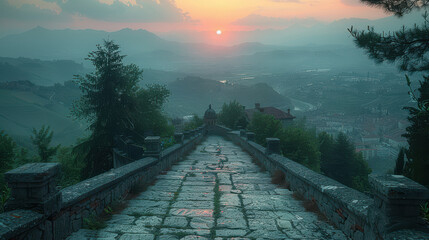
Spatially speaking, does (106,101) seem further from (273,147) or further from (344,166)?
(344,166)

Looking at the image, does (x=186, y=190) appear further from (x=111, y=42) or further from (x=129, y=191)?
(x=111, y=42)

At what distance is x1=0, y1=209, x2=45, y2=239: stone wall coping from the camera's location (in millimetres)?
2639

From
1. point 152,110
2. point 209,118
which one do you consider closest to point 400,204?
point 152,110

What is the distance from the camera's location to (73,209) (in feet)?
12.5

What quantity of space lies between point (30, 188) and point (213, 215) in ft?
8.70

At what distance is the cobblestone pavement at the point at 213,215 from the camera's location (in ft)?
12.5

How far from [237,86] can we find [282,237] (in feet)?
564

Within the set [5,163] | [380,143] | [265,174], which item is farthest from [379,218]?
[380,143]

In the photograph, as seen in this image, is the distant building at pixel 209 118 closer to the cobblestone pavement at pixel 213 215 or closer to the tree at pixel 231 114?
the tree at pixel 231 114

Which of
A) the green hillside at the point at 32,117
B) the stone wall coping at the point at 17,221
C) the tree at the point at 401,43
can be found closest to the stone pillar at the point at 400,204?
the stone wall coping at the point at 17,221

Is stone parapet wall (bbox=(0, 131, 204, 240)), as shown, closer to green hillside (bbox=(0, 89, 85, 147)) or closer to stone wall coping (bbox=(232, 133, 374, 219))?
stone wall coping (bbox=(232, 133, 374, 219))

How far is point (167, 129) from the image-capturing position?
34781 mm

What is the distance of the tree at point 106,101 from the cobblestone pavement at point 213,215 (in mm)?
14629

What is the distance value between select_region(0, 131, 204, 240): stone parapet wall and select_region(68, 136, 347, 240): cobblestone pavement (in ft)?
0.84
